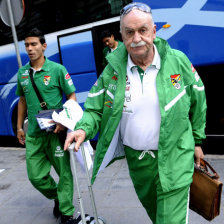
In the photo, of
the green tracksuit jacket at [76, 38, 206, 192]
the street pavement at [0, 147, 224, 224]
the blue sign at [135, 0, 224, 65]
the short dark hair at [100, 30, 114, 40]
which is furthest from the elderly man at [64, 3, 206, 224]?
the short dark hair at [100, 30, 114, 40]

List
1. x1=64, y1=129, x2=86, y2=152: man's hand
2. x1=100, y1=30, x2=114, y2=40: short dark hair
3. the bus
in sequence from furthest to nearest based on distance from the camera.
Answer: x1=100, y1=30, x2=114, y2=40: short dark hair
the bus
x1=64, y1=129, x2=86, y2=152: man's hand

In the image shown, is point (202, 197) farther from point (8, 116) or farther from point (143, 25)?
point (8, 116)

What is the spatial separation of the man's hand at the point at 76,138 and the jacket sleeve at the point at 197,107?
791 millimetres

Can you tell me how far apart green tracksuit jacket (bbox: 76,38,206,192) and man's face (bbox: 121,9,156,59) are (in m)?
0.13

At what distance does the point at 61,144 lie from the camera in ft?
11.2

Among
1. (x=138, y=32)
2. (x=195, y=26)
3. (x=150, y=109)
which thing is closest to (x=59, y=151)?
(x=150, y=109)

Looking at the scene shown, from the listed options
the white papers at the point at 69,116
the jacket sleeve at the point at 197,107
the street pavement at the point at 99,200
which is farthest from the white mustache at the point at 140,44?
the street pavement at the point at 99,200

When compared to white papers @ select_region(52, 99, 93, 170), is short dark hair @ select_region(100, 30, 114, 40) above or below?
above

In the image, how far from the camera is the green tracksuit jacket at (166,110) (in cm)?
215

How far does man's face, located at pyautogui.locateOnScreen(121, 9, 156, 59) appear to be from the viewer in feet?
6.88

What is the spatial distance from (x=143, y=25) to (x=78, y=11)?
11.5ft

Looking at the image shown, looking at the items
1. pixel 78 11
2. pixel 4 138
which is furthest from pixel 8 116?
pixel 78 11

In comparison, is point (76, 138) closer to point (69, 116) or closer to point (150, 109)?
point (69, 116)

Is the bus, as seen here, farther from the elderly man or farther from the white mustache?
the white mustache
